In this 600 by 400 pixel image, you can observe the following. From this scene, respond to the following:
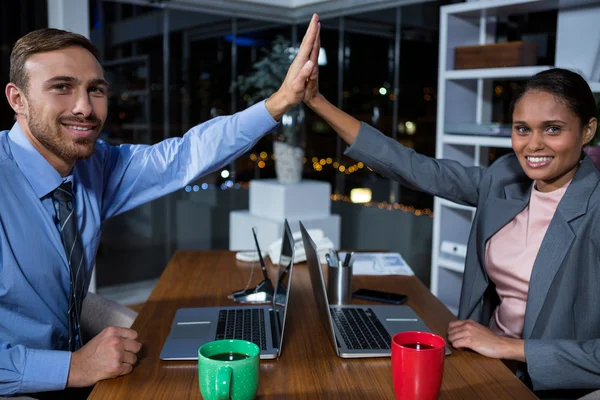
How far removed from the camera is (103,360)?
1265 millimetres

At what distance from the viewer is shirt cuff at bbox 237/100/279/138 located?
5.95ft

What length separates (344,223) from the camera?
6.59 metres

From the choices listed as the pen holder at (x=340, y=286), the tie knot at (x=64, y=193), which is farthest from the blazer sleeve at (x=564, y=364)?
the tie knot at (x=64, y=193)

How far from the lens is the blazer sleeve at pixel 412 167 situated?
1886 millimetres

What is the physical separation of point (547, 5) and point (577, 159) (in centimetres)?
183

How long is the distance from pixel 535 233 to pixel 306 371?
2.72ft

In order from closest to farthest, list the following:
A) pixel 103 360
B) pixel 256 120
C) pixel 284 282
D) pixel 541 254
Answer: pixel 103 360
pixel 284 282
pixel 541 254
pixel 256 120

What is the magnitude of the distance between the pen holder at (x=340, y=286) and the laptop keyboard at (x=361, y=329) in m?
0.06

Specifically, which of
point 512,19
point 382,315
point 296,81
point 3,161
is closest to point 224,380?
point 382,315

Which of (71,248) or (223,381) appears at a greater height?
(71,248)

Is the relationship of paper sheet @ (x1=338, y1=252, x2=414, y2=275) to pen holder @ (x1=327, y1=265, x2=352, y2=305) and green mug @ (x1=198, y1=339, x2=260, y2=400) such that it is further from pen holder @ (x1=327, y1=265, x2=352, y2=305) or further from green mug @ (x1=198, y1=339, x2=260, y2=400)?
green mug @ (x1=198, y1=339, x2=260, y2=400)

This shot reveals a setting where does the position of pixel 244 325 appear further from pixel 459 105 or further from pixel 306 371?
pixel 459 105

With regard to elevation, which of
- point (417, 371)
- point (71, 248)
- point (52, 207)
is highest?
point (52, 207)

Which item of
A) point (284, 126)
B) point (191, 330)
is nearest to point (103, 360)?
point (191, 330)
